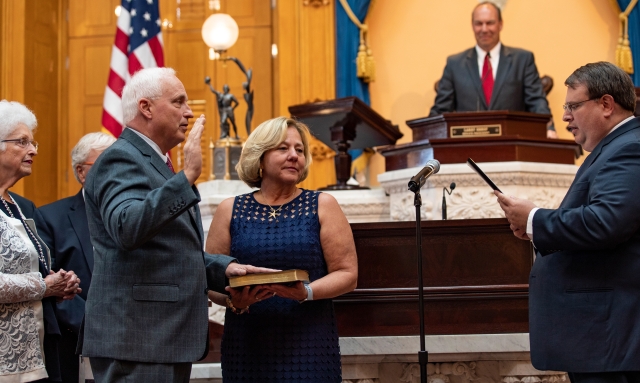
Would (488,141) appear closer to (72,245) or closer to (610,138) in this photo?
(610,138)

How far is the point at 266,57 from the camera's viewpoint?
8.80 meters

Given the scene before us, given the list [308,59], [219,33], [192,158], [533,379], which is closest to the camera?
[192,158]

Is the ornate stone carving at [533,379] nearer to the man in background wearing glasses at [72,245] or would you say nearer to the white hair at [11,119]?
the man in background wearing glasses at [72,245]

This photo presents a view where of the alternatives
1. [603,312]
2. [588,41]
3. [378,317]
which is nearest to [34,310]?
[378,317]

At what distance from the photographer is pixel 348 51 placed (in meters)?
8.16

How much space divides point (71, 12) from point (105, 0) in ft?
1.35

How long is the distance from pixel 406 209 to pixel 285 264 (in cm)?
275

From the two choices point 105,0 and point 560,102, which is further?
point 105,0

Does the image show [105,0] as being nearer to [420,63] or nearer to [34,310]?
[420,63]

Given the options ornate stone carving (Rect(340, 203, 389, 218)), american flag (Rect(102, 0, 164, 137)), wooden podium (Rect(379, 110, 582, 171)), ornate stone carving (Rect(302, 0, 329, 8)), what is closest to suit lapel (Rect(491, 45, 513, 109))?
wooden podium (Rect(379, 110, 582, 171))

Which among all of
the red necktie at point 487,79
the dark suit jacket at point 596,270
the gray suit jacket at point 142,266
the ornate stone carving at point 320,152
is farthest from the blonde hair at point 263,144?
the ornate stone carving at point 320,152

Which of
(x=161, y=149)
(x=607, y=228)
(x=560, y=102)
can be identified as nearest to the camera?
(x=607, y=228)

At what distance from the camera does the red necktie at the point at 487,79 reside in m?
6.45

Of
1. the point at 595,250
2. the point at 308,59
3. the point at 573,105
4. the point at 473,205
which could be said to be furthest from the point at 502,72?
the point at 595,250
